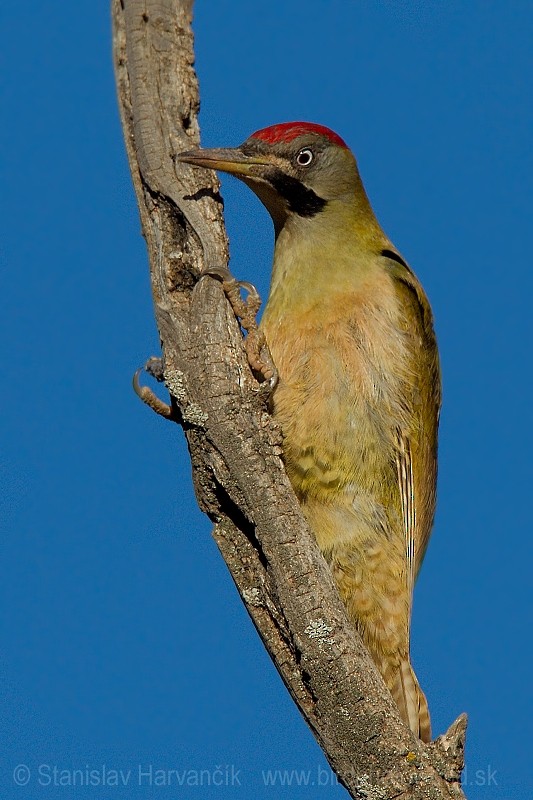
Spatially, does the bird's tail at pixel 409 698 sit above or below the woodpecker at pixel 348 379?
below

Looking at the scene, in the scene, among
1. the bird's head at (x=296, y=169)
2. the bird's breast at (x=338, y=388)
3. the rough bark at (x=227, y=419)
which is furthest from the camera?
the bird's head at (x=296, y=169)

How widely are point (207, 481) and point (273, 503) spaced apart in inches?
15.6

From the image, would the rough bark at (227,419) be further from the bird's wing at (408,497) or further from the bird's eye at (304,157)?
the bird's wing at (408,497)

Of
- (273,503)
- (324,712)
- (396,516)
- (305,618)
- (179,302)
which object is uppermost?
(179,302)

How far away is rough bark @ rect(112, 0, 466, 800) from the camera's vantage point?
4.28 m

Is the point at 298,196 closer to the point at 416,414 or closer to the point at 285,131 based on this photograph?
the point at 285,131

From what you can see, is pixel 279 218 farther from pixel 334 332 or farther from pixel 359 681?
pixel 359 681

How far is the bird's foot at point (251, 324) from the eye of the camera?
4.30 meters

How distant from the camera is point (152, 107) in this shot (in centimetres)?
435

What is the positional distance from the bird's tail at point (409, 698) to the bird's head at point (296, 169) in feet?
9.08

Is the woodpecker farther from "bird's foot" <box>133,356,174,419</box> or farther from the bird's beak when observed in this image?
"bird's foot" <box>133,356,174,419</box>

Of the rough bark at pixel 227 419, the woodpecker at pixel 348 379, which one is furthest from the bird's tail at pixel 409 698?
the rough bark at pixel 227 419

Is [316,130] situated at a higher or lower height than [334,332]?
higher

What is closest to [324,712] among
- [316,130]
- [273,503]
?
[273,503]
